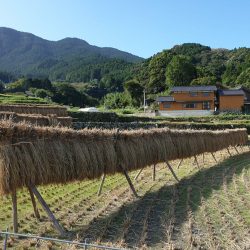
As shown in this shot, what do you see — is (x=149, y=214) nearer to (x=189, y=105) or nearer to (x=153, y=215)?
(x=153, y=215)

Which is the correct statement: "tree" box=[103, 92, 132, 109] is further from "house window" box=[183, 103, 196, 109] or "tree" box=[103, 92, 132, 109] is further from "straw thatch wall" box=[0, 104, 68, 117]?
A: "straw thatch wall" box=[0, 104, 68, 117]

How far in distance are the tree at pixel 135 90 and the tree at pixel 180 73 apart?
12.8 m

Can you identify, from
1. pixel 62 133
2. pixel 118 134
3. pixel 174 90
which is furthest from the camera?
pixel 174 90

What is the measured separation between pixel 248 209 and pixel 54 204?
5411mm

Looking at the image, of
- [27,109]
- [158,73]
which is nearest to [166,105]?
[27,109]

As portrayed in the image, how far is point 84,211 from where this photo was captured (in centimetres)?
1077

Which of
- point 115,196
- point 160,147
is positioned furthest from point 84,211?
point 160,147

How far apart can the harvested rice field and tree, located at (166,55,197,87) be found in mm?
79488

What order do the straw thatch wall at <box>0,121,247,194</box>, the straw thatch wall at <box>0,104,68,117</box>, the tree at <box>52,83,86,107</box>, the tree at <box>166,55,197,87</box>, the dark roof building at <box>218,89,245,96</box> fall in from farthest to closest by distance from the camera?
the tree at <box>52,83,86,107</box>, the tree at <box>166,55,197,87</box>, the dark roof building at <box>218,89,245,96</box>, the straw thatch wall at <box>0,104,68,117</box>, the straw thatch wall at <box>0,121,247,194</box>

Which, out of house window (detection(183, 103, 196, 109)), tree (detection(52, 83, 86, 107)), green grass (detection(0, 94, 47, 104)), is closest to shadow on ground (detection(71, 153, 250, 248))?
green grass (detection(0, 94, 47, 104))

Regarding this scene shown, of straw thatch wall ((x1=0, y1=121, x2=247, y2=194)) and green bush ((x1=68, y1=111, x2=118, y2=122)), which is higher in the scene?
straw thatch wall ((x1=0, y1=121, x2=247, y2=194))

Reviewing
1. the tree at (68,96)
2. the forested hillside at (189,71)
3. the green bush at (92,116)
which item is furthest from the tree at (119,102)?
the green bush at (92,116)

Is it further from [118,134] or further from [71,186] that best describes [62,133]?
[71,186]

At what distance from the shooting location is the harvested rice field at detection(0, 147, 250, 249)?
821cm
